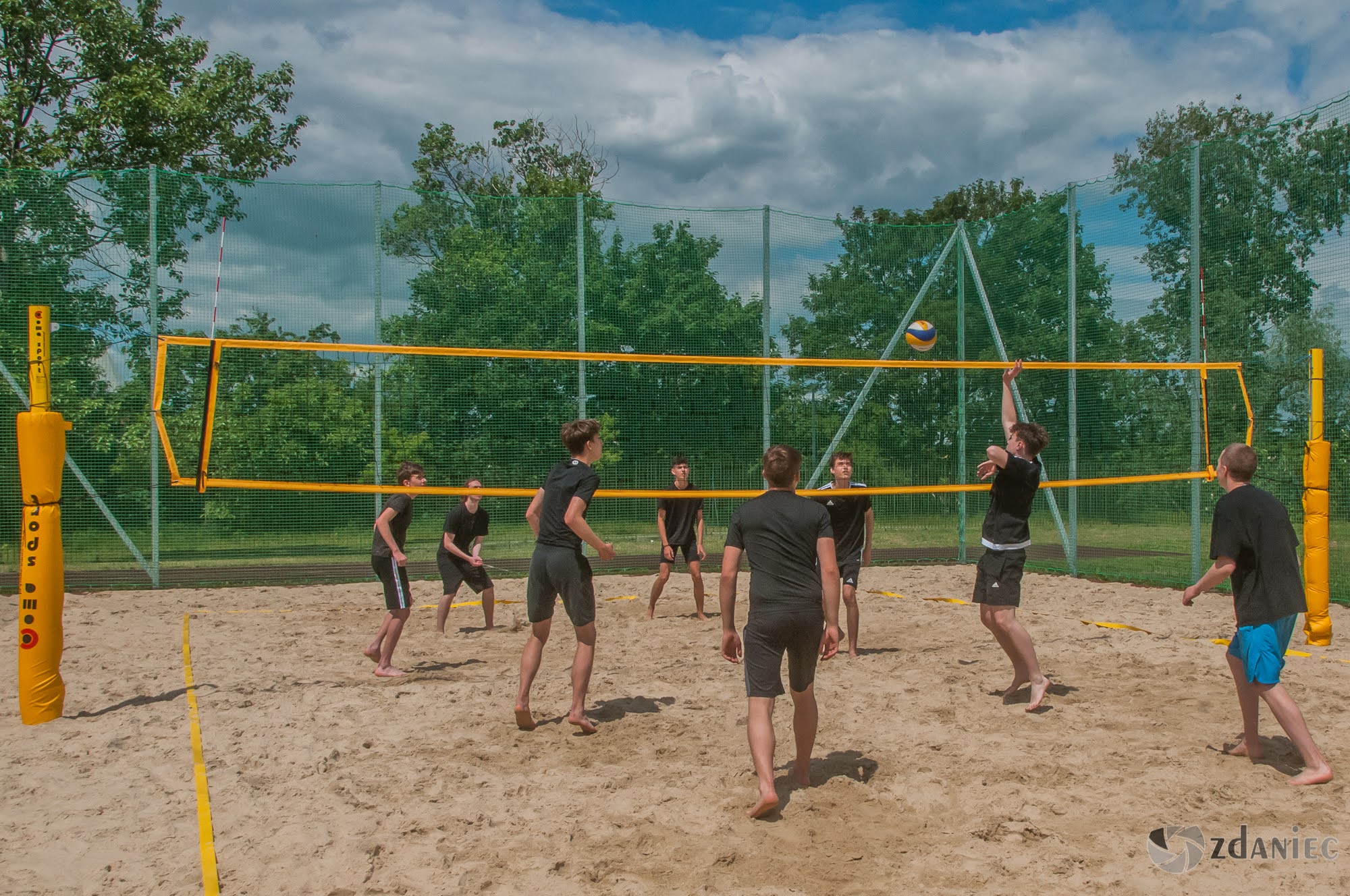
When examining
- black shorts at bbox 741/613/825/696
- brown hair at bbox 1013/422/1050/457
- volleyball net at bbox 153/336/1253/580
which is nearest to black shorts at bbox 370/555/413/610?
black shorts at bbox 741/613/825/696

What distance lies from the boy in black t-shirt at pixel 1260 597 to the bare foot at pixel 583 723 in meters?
2.85

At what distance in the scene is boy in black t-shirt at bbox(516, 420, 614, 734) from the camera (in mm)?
4996

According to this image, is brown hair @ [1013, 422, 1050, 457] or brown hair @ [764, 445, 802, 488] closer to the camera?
brown hair @ [764, 445, 802, 488]

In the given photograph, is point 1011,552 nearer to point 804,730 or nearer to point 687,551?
point 804,730

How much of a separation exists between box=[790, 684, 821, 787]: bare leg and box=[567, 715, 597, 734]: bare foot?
1.22 metres

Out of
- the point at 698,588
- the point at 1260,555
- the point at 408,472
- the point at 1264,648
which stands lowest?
the point at 698,588

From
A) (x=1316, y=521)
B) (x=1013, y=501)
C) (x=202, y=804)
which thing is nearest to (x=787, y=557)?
(x=1013, y=501)

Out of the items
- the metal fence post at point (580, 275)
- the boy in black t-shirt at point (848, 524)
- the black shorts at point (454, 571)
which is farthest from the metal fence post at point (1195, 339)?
the black shorts at point (454, 571)

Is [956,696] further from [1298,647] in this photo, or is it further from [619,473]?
[619,473]

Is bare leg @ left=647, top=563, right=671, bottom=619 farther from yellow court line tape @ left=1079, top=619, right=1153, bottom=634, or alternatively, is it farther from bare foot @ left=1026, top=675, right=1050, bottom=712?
bare foot @ left=1026, top=675, right=1050, bottom=712

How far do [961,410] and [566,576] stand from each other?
8589 millimetres

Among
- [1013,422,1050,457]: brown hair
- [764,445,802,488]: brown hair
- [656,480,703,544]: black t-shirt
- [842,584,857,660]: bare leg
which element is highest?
[1013,422,1050,457]: brown hair

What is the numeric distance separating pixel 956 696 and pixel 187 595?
7.91 m

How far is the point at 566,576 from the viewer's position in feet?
16.4
